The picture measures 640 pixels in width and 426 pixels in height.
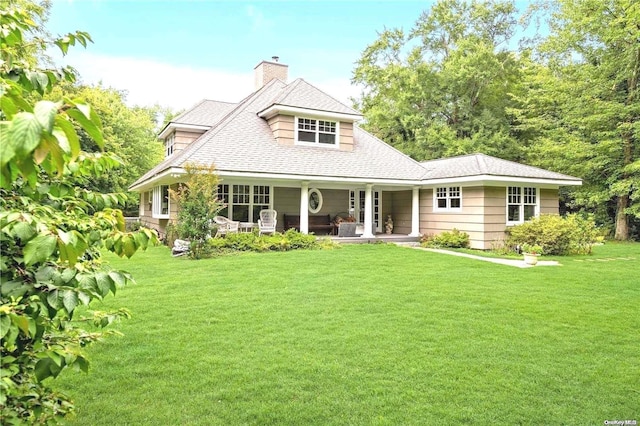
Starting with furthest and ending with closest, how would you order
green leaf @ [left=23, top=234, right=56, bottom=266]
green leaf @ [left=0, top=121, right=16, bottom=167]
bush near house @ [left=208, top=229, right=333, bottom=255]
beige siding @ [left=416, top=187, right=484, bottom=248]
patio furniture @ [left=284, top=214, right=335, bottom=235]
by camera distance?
1. patio furniture @ [left=284, top=214, right=335, bottom=235]
2. beige siding @ [left=416, top=187, right=484, bottom=248]
3. bush near house @ [left=208, top=229, right=333, bottom=255]
4. green leaf @ [left=23, top=234, right=56, bottom=266]
5. green leaf @ [left=0, top=121, right=16, bottom=167]

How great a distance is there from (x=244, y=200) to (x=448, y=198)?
7.38 m

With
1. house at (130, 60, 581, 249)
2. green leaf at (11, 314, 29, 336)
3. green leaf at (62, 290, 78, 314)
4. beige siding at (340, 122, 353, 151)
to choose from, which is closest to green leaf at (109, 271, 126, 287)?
green leaf at (62, 290, 78, 314)

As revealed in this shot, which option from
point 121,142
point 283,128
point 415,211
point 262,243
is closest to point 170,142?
point 283,128

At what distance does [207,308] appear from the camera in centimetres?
600

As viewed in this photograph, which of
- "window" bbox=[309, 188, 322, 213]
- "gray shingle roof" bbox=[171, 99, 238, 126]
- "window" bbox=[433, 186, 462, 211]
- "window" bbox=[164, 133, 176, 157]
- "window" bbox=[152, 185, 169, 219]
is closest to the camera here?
"window" bbox=[433, 186, 462, 211]

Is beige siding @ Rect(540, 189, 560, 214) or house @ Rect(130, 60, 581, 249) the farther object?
beige siding @ Rect(540, 189, 560, 214)

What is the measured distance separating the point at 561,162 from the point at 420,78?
1050 cm

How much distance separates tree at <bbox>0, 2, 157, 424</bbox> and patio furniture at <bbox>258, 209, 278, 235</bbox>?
11.5 metres

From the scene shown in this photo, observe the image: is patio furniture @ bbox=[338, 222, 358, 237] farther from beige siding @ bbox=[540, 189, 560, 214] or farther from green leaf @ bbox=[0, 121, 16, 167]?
green leaf @ bbox=[0, 121, 16, 167]

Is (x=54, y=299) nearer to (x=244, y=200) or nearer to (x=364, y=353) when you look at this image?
(x=364, y=353)

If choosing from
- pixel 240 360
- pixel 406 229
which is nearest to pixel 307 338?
pixel 240 360

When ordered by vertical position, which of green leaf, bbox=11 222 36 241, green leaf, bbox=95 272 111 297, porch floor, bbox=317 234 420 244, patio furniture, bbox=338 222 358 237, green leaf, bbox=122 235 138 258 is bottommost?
porch floor, bbox=317 234 420 244

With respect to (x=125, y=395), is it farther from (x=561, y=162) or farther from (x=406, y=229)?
(x=561, y=162)

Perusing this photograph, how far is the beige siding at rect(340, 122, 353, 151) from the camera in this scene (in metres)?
16.3
